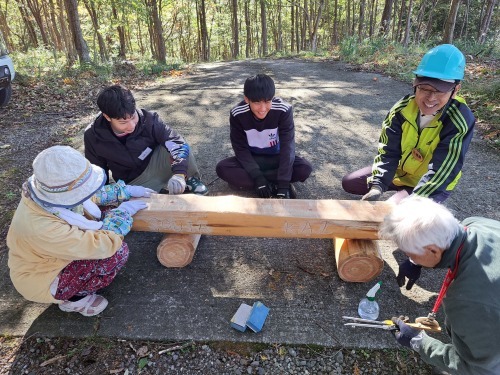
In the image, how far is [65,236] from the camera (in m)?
1.86

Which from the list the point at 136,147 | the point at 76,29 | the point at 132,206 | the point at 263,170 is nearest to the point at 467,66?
the point at 263,170

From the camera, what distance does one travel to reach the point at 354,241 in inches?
96.3

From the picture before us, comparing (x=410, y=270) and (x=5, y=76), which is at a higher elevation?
(x=5, y=76)

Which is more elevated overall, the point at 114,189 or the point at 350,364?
the point at 114,189

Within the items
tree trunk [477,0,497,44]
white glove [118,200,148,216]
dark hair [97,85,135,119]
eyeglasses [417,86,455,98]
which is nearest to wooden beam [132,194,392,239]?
white glove [118,200,148,216]

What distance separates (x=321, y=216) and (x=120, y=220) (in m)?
1.42

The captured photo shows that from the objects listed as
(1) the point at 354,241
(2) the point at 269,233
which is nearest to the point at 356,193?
(1) the point at 354,241

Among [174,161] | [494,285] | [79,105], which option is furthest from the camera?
[79,105]

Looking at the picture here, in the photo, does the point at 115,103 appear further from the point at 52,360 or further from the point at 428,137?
the point at 428,137

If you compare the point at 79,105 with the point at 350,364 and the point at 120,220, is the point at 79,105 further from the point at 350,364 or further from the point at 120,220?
the point at 350,364

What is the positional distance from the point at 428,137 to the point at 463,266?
1.49m

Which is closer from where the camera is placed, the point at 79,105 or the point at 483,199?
the point at 483,199

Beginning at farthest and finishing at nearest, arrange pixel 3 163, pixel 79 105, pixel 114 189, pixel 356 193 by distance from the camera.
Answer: pixel 79 105 → pixel 3 163 → pixel 356 193 → pixel 114 189

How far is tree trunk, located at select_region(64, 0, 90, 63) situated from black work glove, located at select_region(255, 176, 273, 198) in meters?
8.10
